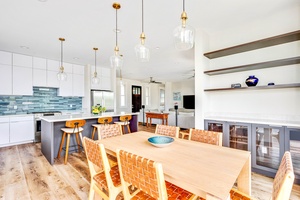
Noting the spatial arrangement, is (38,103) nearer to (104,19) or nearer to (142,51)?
(104,19)

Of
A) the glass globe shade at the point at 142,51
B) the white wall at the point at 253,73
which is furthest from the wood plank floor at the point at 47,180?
the glass globe shade at the point at 142,51

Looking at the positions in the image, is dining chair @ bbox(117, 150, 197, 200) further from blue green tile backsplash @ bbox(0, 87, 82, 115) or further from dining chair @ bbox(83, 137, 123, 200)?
blue green tile backsplash @ bbox(0, 87, 82, 115)

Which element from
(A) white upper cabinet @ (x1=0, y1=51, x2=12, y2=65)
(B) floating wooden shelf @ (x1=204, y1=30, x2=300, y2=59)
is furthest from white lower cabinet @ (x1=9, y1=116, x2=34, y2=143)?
(B) floating wooden shelf @ (x1=204, y1=30, x2=300, y2=59)

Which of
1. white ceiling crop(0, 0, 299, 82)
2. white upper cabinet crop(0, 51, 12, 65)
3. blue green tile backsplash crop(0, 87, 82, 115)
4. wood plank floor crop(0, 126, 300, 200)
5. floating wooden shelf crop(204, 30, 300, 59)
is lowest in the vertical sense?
wood plank floor crop(0, 126, 300, 200)

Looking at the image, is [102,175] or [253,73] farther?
[253,73]

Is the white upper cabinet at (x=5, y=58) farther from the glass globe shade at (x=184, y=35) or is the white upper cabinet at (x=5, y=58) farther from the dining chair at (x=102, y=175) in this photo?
the glass globe shade at (x=184, y=35)

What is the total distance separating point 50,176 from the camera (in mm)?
2385

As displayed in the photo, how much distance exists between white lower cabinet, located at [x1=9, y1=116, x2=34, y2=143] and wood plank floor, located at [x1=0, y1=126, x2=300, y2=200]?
919 mm

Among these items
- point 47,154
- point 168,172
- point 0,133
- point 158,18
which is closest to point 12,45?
point 0,133

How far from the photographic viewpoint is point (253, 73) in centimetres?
276

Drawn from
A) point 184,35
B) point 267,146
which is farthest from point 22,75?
point 267,146

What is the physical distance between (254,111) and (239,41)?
1384 mm

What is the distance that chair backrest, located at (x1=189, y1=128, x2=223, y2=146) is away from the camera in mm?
1743

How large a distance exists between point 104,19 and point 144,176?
2538 millimetres
